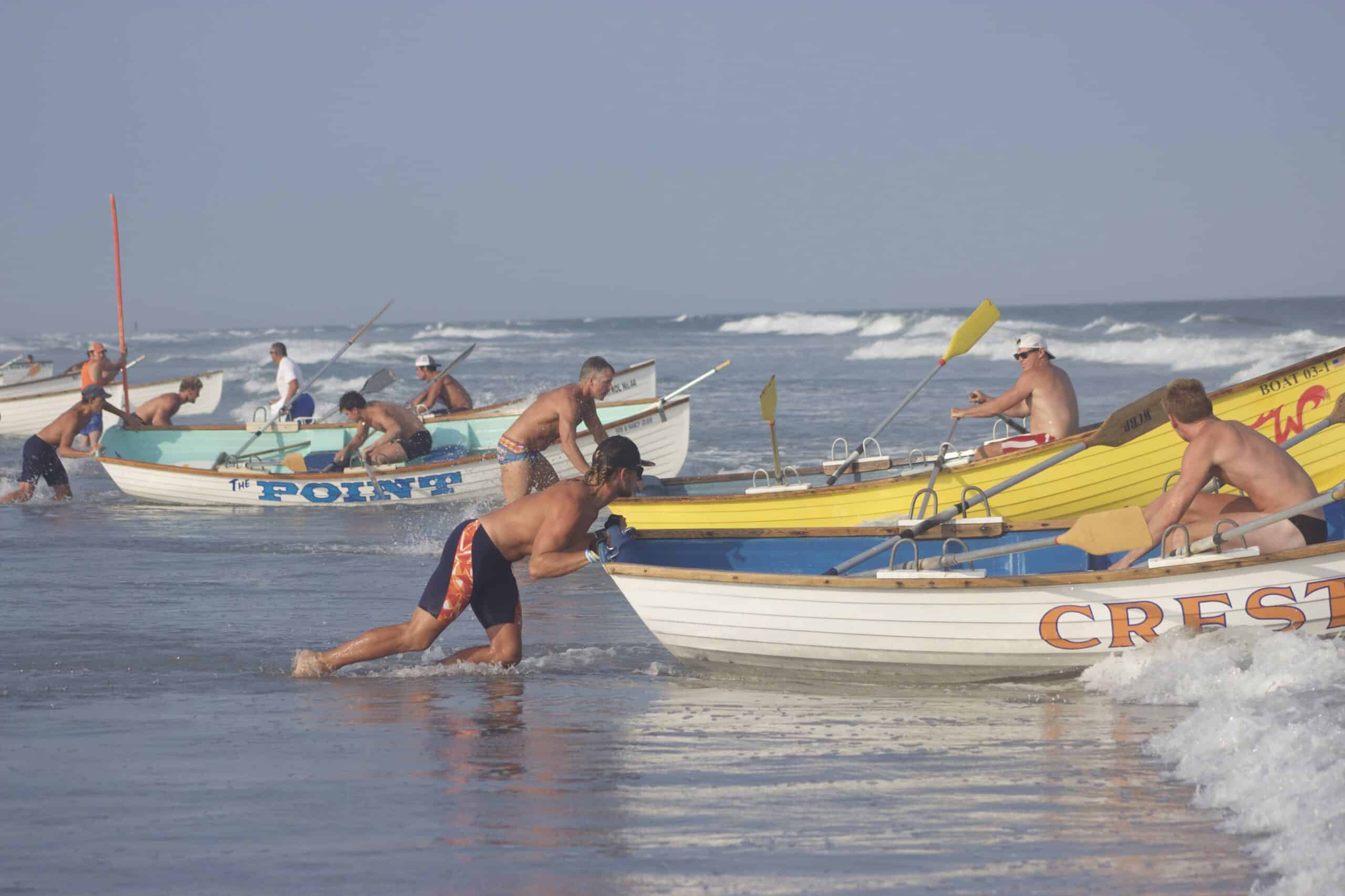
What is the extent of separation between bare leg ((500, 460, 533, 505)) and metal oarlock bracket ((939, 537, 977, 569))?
160 inches

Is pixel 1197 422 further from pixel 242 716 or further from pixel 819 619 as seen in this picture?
pixel 242 716

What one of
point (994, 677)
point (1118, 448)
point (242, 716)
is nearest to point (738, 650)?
point (994, 677)

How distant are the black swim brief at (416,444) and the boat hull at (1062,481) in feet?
16.9

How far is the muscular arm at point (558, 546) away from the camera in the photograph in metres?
6.89

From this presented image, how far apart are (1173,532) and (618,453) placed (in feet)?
8.65

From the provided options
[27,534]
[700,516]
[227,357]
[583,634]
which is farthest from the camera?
[227,357]

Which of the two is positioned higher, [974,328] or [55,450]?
[974,328]

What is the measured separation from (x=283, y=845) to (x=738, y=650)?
295cm

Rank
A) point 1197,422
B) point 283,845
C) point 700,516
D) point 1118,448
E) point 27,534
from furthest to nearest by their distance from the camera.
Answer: point 27,534 → point 700,516 → point 1118,448 → point 1197,422 → point 283,845

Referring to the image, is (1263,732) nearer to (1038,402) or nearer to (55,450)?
(1038,402)

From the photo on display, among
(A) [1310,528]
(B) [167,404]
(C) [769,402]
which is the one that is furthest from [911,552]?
(B) [167,404]

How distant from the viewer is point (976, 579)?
6.53 meters

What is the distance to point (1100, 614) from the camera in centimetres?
650

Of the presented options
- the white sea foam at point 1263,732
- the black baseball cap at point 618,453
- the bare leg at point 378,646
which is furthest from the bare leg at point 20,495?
the white sea foam at point 1263,732
